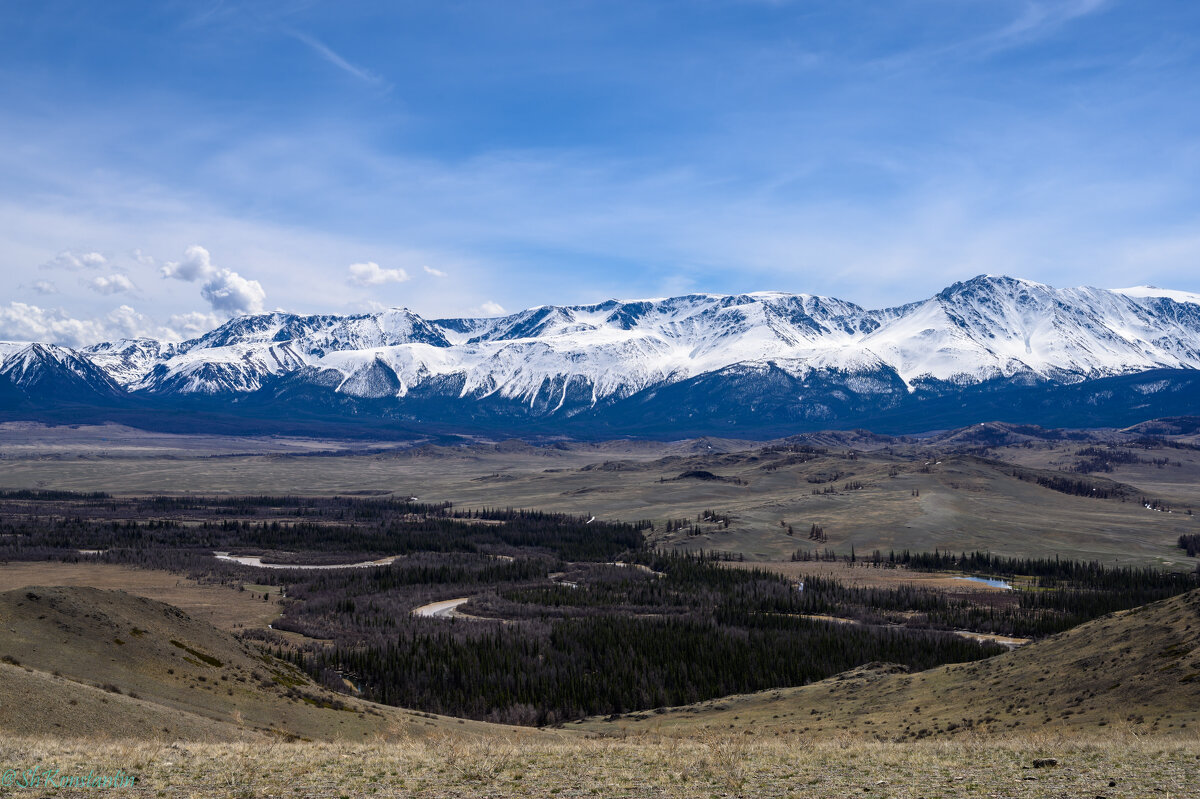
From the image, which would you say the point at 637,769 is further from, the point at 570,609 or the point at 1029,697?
the point at 570,609

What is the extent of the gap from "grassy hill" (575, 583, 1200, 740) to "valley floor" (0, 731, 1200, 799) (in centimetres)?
675

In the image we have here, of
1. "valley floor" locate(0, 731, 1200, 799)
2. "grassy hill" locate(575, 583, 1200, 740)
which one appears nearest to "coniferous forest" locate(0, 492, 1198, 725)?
"grassy hill" locate(575, 583, 1200, 740)

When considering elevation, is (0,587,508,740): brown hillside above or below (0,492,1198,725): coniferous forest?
above

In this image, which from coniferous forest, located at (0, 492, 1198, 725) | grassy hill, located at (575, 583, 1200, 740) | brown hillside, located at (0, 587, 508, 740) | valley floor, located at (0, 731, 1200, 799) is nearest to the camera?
valley floor, located at (0, 731, 1200, 799)

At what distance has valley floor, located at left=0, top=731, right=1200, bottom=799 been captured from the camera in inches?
1013

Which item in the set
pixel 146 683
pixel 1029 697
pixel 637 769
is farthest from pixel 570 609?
pixel 637 769

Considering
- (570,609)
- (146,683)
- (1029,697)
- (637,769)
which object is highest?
(637,769)

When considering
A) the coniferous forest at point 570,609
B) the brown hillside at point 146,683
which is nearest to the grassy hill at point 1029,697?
the coniferous forest at point 570,609

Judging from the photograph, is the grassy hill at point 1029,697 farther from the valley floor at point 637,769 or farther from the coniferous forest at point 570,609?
the coniferous forest at point 570,609

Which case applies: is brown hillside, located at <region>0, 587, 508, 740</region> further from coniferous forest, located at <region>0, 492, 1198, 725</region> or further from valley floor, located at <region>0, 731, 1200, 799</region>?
coniferous forest, located at <region>0, 492, 1198, 725</region>

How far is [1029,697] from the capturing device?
4459 cm

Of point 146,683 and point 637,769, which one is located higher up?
point 637,769

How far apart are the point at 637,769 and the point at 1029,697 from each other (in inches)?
1029

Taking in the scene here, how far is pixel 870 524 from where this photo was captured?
603 ft
